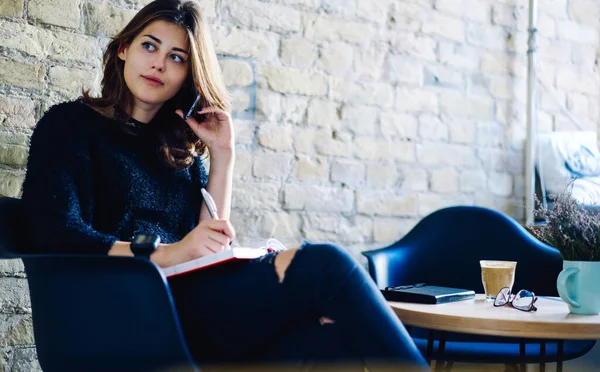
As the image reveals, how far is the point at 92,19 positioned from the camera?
2.14 metres

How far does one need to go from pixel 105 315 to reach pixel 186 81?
0.80m

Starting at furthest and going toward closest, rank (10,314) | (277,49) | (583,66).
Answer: (583,66), (277,49), (10,314)

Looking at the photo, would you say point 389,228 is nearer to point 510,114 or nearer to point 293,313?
point 510,114

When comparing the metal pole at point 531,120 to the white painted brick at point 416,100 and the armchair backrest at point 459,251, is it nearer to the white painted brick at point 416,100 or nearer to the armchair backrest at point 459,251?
the white painted brick at point 416,100

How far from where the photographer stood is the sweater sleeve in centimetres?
137

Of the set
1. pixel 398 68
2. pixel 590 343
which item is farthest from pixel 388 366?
pixel 398 68

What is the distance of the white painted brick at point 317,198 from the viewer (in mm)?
2549

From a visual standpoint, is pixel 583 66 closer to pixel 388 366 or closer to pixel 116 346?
pixel 388 366

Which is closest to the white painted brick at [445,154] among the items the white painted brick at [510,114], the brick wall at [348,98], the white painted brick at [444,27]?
the brick wall at [348,98]

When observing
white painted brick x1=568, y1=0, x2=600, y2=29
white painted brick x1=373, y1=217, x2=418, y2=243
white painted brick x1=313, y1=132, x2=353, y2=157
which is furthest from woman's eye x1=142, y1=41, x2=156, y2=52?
white painted brick x1=568, y1=0, x2=600, y2=29

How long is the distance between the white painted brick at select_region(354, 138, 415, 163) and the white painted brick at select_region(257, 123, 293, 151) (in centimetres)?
32

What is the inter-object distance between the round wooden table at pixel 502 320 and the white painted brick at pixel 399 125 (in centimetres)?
123

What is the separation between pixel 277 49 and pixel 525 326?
5.01 ft

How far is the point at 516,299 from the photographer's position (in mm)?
1655
